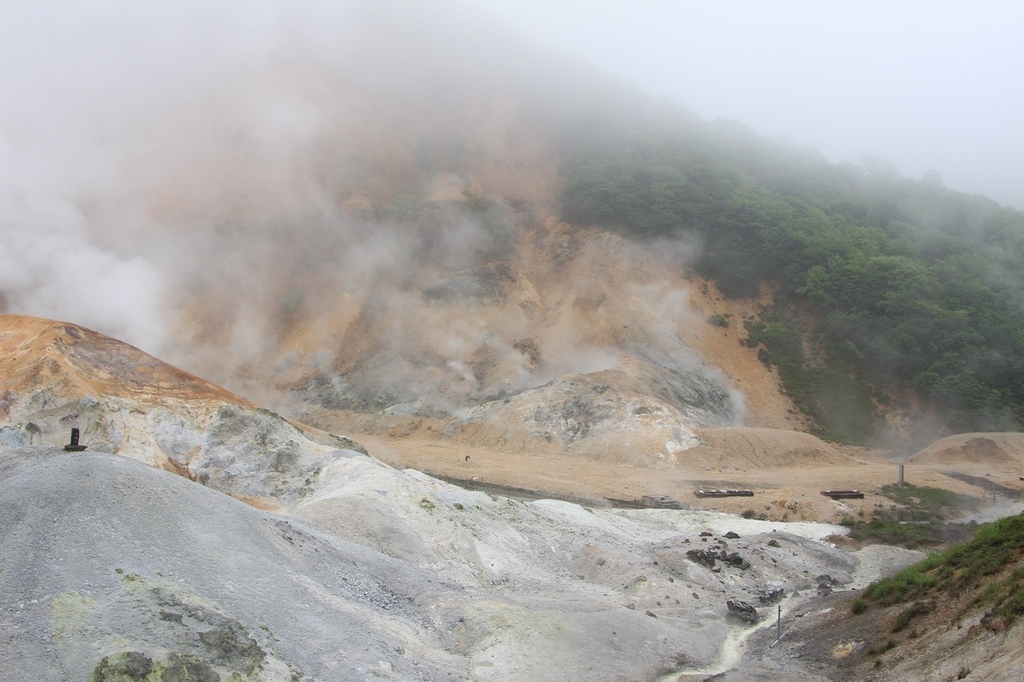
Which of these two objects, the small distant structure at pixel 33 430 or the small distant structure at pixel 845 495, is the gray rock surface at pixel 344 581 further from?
the small distant structure at pixel 845 495

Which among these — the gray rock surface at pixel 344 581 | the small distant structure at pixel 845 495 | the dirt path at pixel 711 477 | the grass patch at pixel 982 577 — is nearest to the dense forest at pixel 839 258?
the dirt path at pixel 711 477

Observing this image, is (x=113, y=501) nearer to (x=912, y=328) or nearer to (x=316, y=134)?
(x=912, y=328)

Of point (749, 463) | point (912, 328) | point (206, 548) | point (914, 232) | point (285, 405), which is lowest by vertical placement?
point (285, 405)

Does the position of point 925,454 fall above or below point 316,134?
below

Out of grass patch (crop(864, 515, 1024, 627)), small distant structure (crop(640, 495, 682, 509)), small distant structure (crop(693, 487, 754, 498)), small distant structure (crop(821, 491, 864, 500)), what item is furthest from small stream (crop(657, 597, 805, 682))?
small distant structure (crop(821, 491, 864, 500))

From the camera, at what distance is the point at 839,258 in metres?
52.5

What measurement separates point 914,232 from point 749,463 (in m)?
31.9

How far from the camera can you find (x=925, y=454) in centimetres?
3897

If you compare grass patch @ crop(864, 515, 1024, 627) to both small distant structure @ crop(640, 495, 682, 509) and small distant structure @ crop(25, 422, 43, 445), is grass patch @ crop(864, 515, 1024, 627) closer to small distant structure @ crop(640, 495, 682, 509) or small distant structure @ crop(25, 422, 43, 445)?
small distant structure @ crop(640, 495, 682, 509)

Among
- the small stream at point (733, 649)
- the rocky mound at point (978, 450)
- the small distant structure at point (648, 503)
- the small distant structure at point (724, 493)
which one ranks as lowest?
the small distant structure at point (648, 503)

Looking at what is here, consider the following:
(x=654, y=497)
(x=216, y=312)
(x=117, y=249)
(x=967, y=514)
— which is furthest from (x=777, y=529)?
(x=117, y=249)

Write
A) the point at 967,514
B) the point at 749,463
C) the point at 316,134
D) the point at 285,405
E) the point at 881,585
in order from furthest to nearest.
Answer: the point at 316,134 → the point at 285,405 → the point at 749,463 → the point at 967,514 → the point at 881,585

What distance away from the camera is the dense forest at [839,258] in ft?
147

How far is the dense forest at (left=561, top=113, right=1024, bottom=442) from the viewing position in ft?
147
